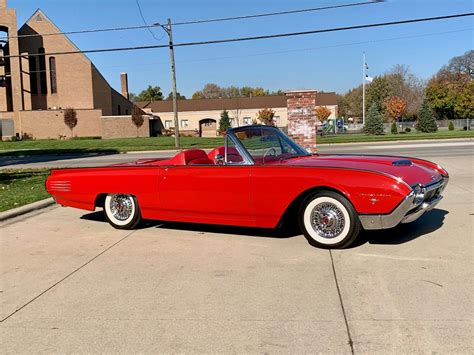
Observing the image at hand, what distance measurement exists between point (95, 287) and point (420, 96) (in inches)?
3649

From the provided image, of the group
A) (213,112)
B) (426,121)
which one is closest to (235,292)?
(426,121)

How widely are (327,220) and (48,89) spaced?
5776 centimetres

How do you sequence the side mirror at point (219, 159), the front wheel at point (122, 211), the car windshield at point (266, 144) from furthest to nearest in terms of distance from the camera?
1. the front wheel at point (122, 211)
2. the side mirror at point (219, 159)
3. the car windshield at point (266, 144)

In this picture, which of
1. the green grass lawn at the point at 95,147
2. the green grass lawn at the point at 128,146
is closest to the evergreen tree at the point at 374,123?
the green grass lawn at the point at 128,146

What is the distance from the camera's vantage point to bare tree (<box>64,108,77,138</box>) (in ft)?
177

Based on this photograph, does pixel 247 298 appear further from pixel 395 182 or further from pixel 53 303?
pixel 395 182

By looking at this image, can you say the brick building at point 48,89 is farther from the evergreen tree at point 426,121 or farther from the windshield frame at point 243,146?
the windshield frame at point 243,146

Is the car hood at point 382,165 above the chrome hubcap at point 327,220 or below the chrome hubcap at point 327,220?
above

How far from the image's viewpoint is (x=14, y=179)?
13.0m

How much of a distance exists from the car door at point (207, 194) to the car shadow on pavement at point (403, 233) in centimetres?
147

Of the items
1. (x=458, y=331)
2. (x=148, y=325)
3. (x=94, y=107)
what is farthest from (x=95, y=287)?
(x=94, y=107)

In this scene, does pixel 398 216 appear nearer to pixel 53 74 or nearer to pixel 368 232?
pixel 368 232

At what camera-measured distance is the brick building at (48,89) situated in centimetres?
5431

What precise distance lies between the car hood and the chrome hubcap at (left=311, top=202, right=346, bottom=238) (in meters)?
0.47
